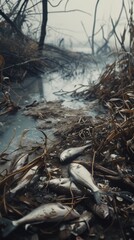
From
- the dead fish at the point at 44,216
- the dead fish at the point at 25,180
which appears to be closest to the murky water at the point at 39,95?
the dead fish at the point at 25,180

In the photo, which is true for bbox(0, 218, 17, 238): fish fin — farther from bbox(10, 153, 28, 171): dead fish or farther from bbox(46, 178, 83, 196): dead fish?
bbox(10, 153, 28, 171): dead fish

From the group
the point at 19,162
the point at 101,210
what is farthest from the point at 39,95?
the point at 101,210

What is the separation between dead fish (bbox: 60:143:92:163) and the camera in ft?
10.4

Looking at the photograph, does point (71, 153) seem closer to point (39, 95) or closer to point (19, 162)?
point (19, 162)

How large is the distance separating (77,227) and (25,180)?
2.26 feet

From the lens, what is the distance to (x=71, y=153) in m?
3.23

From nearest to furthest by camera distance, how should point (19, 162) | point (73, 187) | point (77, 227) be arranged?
point (77, 227)
point (73, 187)
point (19, 162)

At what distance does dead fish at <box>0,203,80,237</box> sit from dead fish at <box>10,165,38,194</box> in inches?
15.4

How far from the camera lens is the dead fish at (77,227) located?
2.12 m

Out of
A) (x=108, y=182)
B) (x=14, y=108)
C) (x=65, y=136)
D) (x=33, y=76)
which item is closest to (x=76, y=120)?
(x=65, y=136)

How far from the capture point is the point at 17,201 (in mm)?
2451

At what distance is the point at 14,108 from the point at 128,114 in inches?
74.0

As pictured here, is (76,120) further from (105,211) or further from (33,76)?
(33,76)

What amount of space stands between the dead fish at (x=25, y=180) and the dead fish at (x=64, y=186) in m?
0.17
